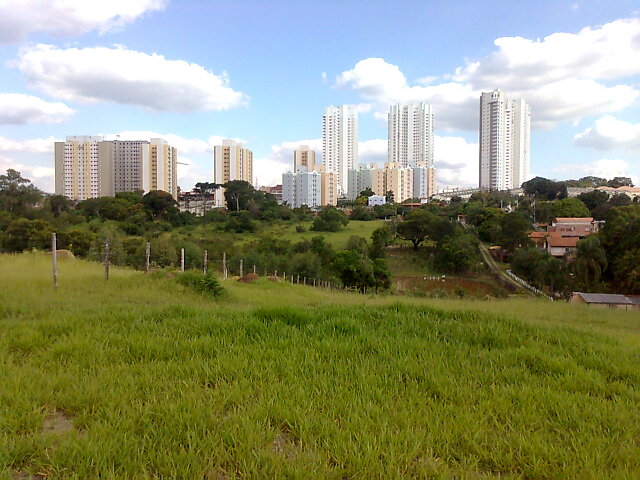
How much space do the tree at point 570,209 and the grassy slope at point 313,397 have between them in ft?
191

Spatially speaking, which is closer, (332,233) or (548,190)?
(332,233)

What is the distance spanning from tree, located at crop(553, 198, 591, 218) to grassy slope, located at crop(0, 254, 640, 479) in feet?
191

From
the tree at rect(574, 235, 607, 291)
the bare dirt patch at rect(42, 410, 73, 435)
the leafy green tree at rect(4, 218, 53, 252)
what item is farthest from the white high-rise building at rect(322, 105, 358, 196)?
the bare dirt patch at rect(42, 410, 73, 435)

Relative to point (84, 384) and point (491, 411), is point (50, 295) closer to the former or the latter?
point (84, 384)

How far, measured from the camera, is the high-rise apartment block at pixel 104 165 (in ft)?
215

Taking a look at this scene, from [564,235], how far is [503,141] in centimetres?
4758

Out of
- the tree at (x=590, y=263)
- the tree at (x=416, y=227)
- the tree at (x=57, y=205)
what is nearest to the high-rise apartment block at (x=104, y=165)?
the tree at (x=57, y=205)

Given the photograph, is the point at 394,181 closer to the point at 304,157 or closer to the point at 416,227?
the point at 304,157

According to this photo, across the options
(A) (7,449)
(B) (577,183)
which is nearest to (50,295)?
(A) (7,449)

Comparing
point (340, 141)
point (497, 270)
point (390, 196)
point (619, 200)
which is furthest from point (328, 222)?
point (340, 141)

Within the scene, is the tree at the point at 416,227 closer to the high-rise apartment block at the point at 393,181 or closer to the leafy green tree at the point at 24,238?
the leafy green tree at the point at 24,238

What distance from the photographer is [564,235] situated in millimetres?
43656

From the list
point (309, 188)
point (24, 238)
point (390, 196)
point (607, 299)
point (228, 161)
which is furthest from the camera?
point (390, 196)

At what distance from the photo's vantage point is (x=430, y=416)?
8.92 feet
